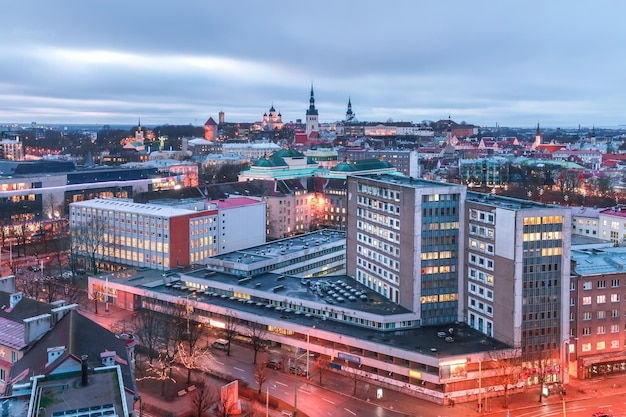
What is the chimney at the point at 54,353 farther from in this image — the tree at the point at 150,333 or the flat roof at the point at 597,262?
the flat roof at the point at 597,262

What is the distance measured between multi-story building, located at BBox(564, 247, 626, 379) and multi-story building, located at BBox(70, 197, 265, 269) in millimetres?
41714

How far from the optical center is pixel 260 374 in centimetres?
4019

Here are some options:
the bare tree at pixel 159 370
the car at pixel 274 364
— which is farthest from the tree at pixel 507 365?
the bare tree at pixel 159 370

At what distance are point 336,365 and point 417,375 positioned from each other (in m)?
6.44

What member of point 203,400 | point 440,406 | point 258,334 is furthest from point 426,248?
point 203,400

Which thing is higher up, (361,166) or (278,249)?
(361,166)

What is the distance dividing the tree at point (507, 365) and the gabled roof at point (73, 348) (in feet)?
77.4

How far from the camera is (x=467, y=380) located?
40.7 meters

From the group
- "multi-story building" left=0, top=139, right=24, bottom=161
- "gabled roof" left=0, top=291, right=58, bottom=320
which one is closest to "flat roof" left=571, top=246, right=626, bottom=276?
"gabled roof" left=0, top=291, right=58, bottom=320

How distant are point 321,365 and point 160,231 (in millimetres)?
31280

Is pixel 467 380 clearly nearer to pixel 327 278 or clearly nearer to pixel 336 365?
pixel 336 365

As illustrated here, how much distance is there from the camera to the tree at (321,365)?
4447cm

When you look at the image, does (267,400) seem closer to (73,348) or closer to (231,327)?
(73,348)

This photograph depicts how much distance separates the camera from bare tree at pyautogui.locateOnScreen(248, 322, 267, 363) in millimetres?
47062
